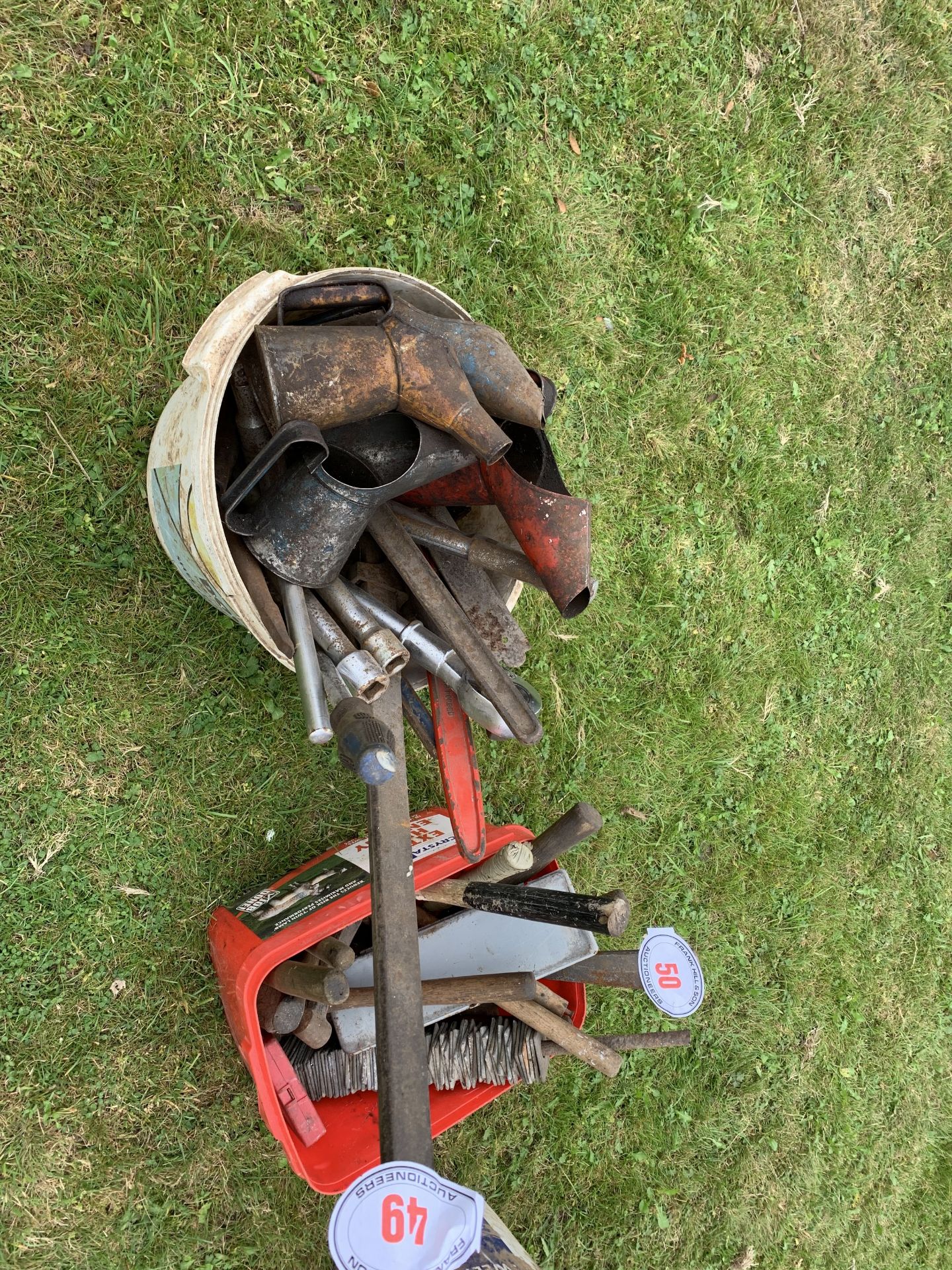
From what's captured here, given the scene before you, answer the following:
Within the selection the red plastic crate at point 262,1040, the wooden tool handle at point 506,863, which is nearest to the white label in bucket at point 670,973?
the wooden tool handle at point 506,863

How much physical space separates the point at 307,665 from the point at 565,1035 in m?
1.15

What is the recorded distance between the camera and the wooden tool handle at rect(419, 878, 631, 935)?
175 centimetres

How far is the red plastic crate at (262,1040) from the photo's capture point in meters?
1.84

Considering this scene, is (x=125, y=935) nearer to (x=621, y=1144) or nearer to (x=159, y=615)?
(x=159, y=615)

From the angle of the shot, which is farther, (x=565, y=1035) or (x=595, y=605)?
(x=595, y=605)

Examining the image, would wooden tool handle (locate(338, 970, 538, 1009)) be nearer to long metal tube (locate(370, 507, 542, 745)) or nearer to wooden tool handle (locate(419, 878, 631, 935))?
wooden tool handle (locate(419, 878, 631, 935))

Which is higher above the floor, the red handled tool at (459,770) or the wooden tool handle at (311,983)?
the red handled tool at (459,770)

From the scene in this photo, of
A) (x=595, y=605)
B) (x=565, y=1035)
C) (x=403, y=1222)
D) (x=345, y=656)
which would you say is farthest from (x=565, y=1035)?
(x=595, y=605)

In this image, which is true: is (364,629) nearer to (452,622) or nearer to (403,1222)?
(452,622)

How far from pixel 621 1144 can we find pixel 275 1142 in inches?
50.0

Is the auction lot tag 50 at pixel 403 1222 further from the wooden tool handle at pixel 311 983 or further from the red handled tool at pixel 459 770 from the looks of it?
the red handled tool at pixel 459 770

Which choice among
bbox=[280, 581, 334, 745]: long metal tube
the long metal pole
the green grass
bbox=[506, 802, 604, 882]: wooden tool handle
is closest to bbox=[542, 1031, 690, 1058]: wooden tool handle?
bbox=[506, 802, 604, 882]: wooden tool handle

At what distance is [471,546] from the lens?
1873 millimetres

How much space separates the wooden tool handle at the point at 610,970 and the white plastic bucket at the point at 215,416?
1.07 m
